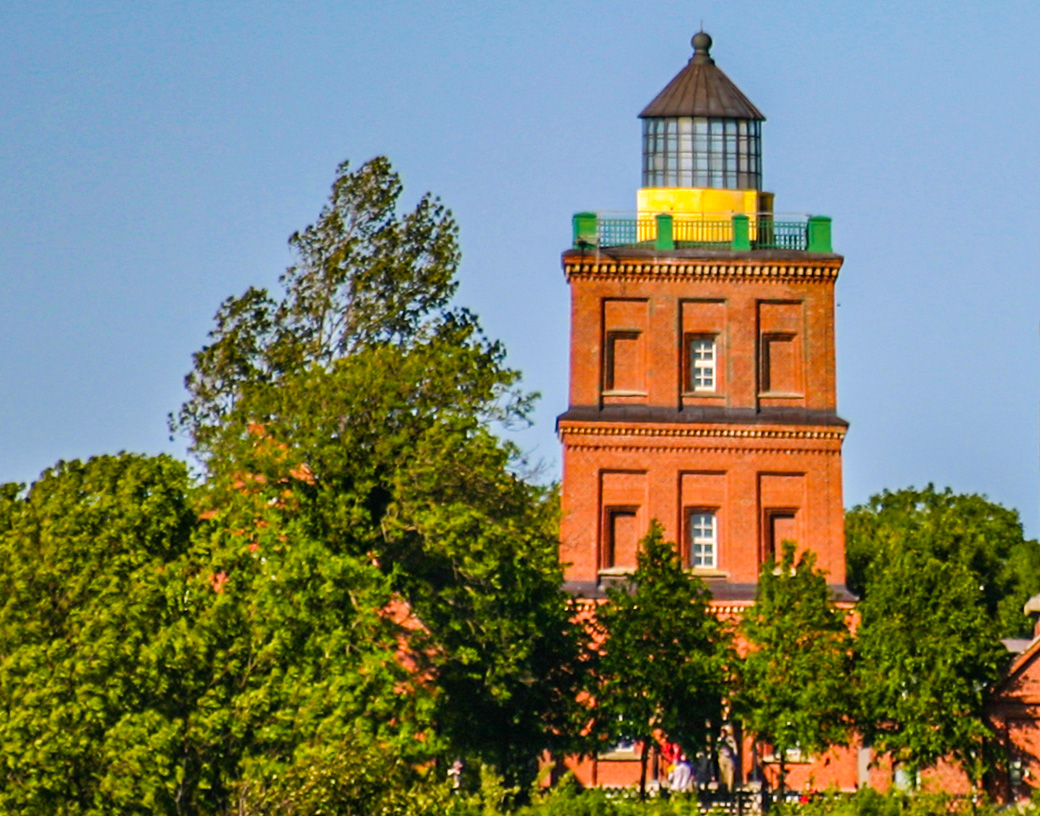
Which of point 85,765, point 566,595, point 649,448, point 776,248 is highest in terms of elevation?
point 776,248

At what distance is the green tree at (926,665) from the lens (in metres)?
56.7

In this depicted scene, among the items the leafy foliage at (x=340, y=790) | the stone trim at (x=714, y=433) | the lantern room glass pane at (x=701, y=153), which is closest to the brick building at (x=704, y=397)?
the stone trim at (x=714, y=433)

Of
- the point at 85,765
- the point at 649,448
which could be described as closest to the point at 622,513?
the point at 649,448

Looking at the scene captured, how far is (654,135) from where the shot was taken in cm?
7012

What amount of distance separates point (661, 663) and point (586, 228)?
14091mm

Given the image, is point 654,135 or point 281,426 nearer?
point 281,426

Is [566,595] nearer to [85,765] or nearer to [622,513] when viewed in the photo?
[622,513]

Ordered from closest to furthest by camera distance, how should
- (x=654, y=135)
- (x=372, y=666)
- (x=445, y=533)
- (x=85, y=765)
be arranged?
(x=85, y=765) < (x=372, y=666) < (x=445, y=533) < (x=654, y=135)

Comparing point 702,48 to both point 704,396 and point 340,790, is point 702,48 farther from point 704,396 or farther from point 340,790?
point 340,790

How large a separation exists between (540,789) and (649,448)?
43.3ft

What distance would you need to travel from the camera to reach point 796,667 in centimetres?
5741

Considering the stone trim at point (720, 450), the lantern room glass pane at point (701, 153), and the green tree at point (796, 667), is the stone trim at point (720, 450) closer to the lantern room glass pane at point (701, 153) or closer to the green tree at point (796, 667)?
the green tree at point (796, 667)

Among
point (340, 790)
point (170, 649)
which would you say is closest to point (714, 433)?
point (170, 649)

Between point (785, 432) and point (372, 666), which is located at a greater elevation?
point (785, 432)
